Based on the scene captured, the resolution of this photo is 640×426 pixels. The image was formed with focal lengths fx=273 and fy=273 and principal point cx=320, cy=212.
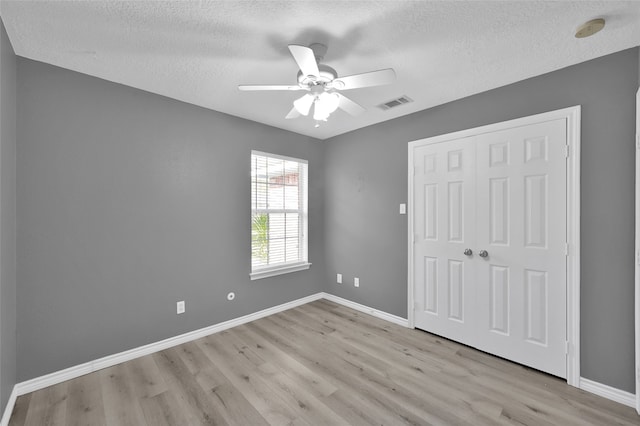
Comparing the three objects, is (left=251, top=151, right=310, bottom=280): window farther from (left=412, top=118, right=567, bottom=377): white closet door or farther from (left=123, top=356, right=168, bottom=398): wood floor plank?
(left=412, top=118, right=567, bottom=377): white closet door

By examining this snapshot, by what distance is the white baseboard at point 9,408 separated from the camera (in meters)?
1.67

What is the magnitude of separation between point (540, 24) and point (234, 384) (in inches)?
127

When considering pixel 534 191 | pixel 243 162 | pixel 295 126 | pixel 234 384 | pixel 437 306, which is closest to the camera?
pixel 234 384

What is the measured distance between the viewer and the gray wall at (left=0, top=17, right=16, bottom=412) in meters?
1.64

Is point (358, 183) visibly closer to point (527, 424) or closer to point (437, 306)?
point (437, 306)

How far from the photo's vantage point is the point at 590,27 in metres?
1.63

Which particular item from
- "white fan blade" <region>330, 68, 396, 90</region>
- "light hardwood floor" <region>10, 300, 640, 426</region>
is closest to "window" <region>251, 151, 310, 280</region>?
"light hardwood floor" <region>10, 300, 640, 426</region>

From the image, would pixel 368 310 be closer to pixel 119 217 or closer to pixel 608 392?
pixel 608 392

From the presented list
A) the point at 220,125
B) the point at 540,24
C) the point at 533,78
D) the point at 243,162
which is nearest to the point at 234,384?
the point at 243,162

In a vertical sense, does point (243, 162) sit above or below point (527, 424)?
above

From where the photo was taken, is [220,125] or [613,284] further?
[220,125]

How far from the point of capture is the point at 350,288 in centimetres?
379

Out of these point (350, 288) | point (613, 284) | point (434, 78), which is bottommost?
point (350, 288)

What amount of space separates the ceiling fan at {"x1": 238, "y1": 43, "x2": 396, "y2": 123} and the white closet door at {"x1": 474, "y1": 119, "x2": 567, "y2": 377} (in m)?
1.42
